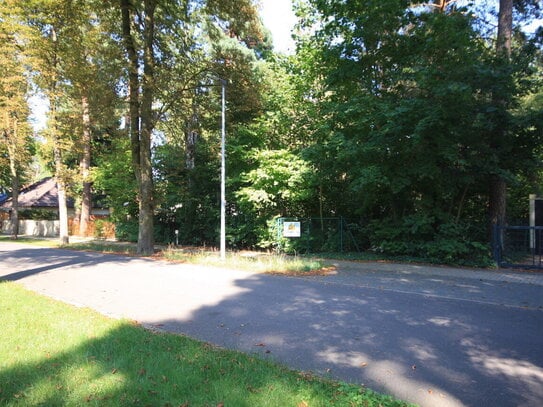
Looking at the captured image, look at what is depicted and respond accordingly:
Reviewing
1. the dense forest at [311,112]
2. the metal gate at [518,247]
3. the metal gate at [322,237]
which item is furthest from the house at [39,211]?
the metal gate at [518,247]

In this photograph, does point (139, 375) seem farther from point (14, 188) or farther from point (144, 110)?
point (14, 188)

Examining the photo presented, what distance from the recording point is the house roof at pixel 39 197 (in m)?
45.1

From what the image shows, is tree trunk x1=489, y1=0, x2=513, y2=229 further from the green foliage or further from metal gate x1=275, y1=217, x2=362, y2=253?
metal gate x1=275, y1=217, x2=362, y2=253

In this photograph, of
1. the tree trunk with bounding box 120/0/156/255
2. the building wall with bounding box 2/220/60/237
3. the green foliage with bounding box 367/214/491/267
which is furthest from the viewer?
Result: the building wall with bounding box 2/220/60/237

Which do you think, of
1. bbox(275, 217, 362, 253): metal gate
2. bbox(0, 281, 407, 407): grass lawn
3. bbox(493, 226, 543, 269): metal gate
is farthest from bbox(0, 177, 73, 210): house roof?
bbox(0, 281, 407, 407): grass lawn

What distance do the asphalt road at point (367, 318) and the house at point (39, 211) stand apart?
27.7 meters

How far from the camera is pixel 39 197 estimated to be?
152ft

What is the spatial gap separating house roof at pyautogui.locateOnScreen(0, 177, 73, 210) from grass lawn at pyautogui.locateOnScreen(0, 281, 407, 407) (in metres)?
44.5

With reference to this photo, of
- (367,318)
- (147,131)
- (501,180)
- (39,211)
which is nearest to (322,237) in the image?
(501,180)

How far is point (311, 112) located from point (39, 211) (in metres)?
37.4

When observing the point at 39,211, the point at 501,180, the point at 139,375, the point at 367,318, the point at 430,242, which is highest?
the point at 501,180

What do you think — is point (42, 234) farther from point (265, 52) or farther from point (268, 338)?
point (268, 338)

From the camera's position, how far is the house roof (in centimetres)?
4506

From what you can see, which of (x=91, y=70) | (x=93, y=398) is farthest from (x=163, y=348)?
(x=91, y=70)
